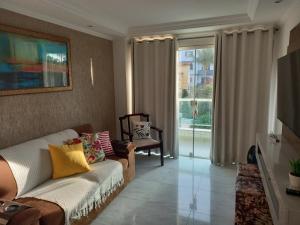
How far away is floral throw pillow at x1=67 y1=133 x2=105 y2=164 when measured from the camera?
3.05 meters

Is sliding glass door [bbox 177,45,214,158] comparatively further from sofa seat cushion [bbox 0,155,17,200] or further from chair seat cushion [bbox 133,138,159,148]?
sofa seat cushion [bbox 0,155,17,200]

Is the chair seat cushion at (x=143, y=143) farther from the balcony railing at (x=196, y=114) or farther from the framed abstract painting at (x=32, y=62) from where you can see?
the framed abstract painting at (x=32, y=62)

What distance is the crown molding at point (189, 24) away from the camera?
3476mm

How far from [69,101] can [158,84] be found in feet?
5.56

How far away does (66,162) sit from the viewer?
106 inches

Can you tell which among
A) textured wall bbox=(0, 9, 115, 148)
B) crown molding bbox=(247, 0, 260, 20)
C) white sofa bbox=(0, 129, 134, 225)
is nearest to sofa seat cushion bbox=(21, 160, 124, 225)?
white sofa bbox=(0, 129, 134, 225)

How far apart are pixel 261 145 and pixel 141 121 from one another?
2.36 metres

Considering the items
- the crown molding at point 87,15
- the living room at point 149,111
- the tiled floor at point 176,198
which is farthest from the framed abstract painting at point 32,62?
the tiled floor at point 176,198

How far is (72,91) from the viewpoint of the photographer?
352 centimetres

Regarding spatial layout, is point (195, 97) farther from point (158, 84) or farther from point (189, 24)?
point (189, 24)

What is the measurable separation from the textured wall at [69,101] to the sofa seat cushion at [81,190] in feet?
2.34

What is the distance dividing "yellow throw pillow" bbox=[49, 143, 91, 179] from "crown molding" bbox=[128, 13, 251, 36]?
2.47 m

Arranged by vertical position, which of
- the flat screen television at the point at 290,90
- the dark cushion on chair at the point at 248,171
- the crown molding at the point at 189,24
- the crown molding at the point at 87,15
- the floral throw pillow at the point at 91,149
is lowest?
the dark cushion on chair at the point at 248,171

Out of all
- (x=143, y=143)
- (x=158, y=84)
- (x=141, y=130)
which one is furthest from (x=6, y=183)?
(x=158, y=84)
